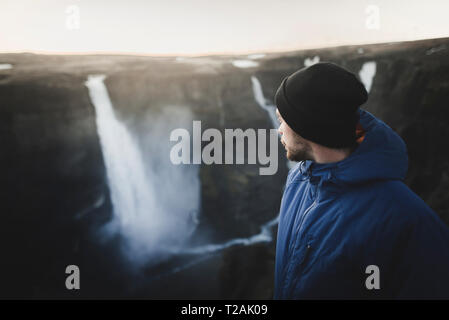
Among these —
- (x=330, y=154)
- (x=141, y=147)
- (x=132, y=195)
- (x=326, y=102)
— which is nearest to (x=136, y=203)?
(x=132, y=195)

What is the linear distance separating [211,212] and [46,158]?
326 cm

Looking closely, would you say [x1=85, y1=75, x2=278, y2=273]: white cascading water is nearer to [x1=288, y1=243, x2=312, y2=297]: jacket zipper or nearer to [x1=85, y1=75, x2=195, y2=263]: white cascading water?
[x1=85, y1=75, x2=195, y2=263]: white cascading water

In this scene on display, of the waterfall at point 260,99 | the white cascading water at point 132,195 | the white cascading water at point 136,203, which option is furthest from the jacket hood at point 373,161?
the waterfall at point 260,99

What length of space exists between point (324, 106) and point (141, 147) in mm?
4901

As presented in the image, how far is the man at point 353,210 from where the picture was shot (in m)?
1.02

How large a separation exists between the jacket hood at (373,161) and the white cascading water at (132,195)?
4622 millimetres

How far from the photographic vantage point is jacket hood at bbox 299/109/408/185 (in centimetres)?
106

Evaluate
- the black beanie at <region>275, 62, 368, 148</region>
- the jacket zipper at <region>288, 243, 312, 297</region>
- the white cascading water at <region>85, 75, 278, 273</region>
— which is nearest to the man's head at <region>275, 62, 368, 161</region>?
the black beanie at <region>275, 62, 368, 148</region>

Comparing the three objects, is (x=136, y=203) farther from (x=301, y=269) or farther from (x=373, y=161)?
(x=373, y=161)

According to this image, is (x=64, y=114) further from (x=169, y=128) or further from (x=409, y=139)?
(x=409, y=139)

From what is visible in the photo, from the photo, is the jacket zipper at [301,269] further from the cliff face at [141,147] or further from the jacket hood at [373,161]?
the cliff face at [141,147]
